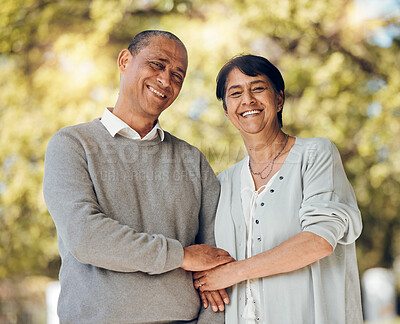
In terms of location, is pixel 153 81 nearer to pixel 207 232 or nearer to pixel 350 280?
pixel 207 232

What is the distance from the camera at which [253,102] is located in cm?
193

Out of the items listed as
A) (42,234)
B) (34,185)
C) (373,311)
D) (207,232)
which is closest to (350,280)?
(207,232)

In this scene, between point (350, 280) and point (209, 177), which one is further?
point (209, 177)

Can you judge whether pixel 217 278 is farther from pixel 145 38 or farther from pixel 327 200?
pixel 145 38

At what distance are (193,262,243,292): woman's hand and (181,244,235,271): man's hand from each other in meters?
0.03

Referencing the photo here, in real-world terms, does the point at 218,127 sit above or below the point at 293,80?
below

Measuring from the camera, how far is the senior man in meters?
1.60

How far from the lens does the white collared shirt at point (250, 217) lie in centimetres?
175

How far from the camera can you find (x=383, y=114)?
4617 mm

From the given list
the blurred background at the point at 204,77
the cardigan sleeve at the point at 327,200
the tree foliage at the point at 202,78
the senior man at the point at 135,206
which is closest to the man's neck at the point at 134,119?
the senior man at the point at 135,206

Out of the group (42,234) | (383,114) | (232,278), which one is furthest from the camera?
(42,234)

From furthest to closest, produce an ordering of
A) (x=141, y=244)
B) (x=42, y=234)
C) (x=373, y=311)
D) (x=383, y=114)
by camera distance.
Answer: (x=373, y=311)
(x=42, y=234)
(x=383, y=114)
(x=141, y=244)

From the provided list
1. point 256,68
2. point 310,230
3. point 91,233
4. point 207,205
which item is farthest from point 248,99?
point 91,233

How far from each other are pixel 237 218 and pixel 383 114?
3.23m
